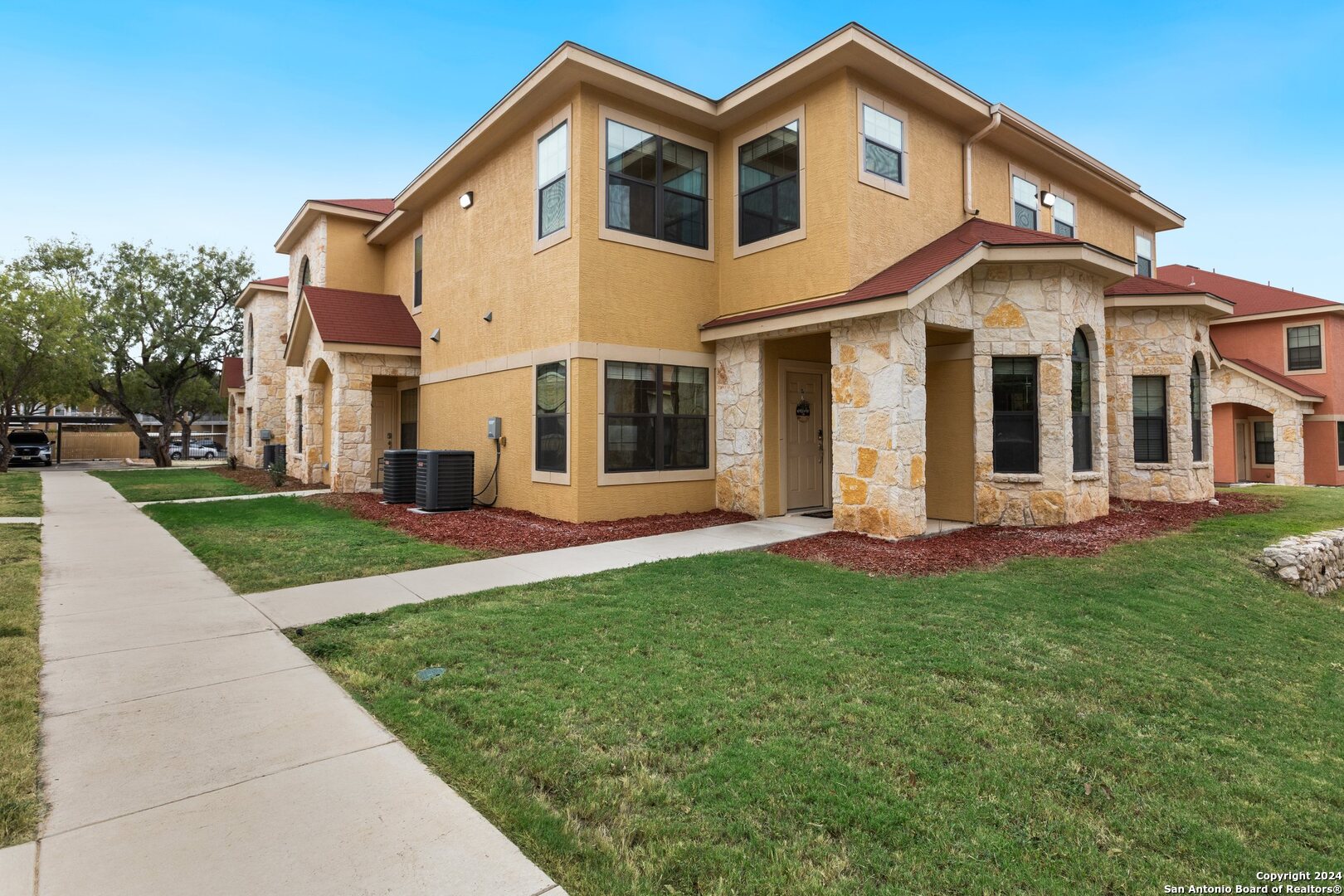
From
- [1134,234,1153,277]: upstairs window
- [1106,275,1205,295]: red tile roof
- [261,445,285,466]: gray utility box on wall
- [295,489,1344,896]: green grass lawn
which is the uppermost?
[1134,234,1153,277]: upstairs window

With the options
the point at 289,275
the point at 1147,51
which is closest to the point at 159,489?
the point at 289,275

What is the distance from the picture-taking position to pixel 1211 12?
15297mm

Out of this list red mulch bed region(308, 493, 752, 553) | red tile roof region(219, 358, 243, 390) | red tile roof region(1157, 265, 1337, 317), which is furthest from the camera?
red tile roof region(219, 358, 243, 390)

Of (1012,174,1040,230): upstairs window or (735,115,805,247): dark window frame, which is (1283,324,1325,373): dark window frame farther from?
(735,115,805,247): dark window frame

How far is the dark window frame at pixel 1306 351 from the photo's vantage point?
22.3 metres

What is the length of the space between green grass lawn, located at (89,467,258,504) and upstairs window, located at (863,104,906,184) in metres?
15.0

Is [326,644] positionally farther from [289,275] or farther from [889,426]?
[289,275]

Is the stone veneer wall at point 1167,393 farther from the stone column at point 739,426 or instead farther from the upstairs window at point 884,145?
the stone column at point 739,426

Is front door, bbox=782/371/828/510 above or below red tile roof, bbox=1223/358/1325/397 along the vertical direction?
below

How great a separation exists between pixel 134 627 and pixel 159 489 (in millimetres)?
14244

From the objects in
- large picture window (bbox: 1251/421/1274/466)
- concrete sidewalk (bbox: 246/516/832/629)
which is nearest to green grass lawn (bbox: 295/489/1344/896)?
concrete sidewalk (bbox: 246/516/832/629)

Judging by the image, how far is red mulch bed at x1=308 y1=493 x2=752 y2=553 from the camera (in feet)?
28.5

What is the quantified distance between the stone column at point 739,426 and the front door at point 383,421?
10.4 metres

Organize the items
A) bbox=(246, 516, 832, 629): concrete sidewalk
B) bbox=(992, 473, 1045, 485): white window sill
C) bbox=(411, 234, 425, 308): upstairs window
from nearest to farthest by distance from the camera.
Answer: bbox=(246, 516, 832, 629): concrete sidewalk
bbox=(992, 473, 1045, 485): white window sill
bbox=(411, 234, 425, 308): upstairs window
